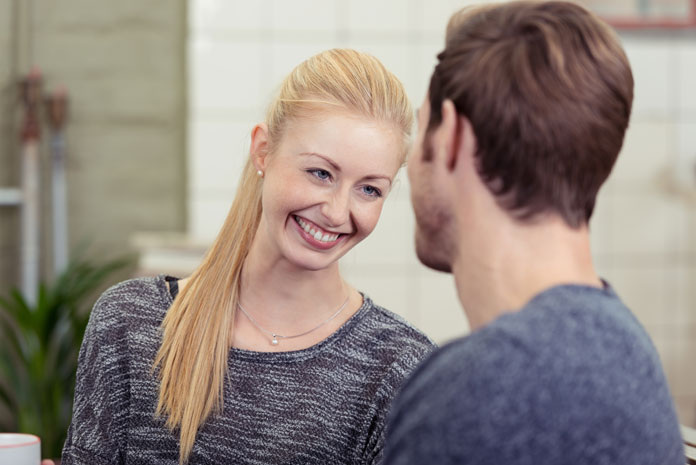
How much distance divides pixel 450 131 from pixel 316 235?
49cm

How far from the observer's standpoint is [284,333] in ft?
4.84

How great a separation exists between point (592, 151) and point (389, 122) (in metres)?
0.56

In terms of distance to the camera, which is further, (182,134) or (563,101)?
(182,134)

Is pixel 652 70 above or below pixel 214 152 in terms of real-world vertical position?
above

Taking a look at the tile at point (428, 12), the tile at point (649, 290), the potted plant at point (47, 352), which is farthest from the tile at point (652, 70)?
the potted plant at point (47, 352)

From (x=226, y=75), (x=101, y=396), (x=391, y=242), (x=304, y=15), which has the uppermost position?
(x=304, y=15)

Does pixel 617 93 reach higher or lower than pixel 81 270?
higher

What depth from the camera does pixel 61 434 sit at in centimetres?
279

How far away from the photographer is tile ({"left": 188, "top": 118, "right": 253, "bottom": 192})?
302 centimetres

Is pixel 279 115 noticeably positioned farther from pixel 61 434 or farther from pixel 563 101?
pixel 61 434

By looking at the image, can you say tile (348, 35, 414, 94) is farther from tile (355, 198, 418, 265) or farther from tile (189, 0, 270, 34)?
tile (355, 198, 418, 265)

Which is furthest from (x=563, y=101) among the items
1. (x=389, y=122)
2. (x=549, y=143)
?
(x=389, y=122)

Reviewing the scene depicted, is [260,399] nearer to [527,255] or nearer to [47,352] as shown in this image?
[527,255]

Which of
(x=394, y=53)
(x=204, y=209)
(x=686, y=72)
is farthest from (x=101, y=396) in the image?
(x=686, y=72)
